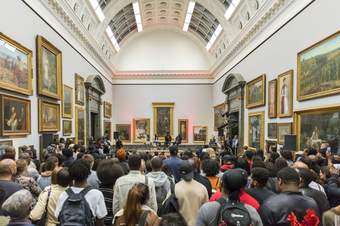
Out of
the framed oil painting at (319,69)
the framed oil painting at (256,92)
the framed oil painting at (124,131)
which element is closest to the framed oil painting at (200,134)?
the framed oil painting at (124,131)

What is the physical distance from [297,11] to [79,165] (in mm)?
9018

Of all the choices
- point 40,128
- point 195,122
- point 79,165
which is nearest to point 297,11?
point 79,165

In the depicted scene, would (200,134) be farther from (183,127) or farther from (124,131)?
(124,131)

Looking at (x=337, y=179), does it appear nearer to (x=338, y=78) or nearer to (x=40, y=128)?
(x=338, y=78)

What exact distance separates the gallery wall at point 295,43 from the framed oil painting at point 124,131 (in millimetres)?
13857

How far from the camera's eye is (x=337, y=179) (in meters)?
4.01

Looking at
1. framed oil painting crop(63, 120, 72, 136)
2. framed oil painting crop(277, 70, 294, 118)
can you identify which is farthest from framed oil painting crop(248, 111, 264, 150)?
framed oil painting crop(63, 120, 72, 136)

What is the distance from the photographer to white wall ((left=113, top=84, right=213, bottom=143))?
84.0 ft

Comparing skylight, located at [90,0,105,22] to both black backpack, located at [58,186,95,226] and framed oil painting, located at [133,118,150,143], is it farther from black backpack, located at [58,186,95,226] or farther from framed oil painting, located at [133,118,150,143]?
black backpack, located at [58,186,95,226]

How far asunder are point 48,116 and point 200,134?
684 inches

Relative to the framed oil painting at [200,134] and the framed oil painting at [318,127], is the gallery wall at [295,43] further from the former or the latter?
the framed oil painting at [200,134]

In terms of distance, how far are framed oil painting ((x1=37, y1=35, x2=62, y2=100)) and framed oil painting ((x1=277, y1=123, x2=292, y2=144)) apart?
8.80 m

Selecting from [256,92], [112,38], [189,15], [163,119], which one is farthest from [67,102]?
[163,119]

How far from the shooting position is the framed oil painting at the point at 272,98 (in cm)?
1071
